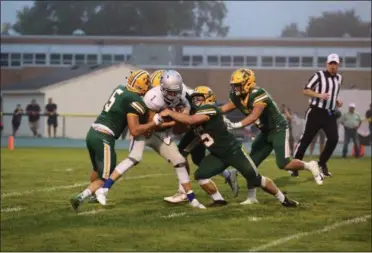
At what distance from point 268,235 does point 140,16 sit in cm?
7281

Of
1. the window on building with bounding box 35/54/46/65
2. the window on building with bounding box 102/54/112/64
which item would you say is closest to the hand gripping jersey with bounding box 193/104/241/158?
the window on building with bounding box 102/54/112/64

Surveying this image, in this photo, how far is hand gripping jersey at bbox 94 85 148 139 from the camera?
11023 mm

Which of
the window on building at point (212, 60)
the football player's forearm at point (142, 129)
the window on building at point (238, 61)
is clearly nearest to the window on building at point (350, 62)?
the window on building at point (238, 61)

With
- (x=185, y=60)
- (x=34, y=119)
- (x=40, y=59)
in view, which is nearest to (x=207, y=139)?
(x=34, y=119)

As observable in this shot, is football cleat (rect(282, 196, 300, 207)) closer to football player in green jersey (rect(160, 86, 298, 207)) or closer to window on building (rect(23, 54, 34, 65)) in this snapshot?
football player in green jersey (rect(160, 86, 298, 207))

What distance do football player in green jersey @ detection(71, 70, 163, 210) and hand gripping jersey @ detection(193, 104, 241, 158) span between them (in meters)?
0.67

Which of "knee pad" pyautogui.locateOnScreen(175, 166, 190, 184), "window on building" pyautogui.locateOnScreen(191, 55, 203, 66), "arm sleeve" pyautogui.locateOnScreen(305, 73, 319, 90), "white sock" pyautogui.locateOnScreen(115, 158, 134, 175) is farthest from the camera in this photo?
"window on building" pyautogui.locateOnScreen(191, 55, 203, 66)

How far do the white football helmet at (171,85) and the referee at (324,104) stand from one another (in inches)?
127

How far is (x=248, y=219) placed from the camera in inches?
430

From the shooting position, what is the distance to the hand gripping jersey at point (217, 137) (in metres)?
11.3

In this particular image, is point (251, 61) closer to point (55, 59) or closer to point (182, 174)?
point (55, 59)

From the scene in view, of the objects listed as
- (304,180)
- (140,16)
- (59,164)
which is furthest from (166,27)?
(304,180)

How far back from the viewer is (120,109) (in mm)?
11266

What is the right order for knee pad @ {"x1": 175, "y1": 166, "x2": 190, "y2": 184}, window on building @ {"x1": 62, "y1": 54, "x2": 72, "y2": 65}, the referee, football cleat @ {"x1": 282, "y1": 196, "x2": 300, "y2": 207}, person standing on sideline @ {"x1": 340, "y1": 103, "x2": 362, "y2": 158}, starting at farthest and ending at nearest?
window on building @ {"x1": 62, "y1": 54, "x2": 72, "y2": 65}, person standing on sideline @ {"x1": 340, "y1": 103, "x2": 362, "y2": 158}, the referee, football cleat @ {"x1": 282, "y1": 196, "x2": 300, "y2": 207}, knee pad @ {"x1": 175, "y1": 166, "x2": 190, "y2": 184}
